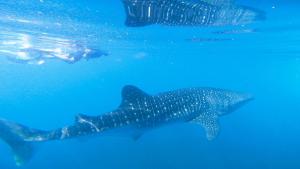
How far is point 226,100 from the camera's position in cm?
1487

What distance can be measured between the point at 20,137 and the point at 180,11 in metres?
6.71

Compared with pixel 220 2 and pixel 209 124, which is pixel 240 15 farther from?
pixel 209 124

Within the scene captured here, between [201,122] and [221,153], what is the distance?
925 centimetres

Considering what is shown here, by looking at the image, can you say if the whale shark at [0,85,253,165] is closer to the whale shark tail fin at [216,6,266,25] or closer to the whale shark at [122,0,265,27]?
the whale shark at [122,0,265,27]

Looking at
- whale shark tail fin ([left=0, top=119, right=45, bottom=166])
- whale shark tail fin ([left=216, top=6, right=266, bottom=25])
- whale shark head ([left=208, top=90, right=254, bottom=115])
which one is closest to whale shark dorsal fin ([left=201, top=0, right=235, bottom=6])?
whale shark tail fin ([left=216, top=6, right=266, bottom=25])

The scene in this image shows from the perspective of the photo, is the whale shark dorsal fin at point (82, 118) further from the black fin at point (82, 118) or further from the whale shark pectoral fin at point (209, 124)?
the whale shark pectoral fin at point (209, 124)

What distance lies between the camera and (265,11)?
15.0 metres

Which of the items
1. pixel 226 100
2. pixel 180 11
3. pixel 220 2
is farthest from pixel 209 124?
pixel 220 2

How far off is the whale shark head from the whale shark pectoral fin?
589 mm

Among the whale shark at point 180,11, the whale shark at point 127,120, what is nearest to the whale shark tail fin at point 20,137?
the whale shark at point 127,120

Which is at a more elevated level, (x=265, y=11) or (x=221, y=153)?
(x=265, y=11)

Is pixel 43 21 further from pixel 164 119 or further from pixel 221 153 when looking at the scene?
pixel 221 153

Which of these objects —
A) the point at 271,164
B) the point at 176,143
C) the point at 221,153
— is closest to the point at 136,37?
the point at 176,143

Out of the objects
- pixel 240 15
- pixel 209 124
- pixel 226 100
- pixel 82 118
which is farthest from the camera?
pixel 240 15
